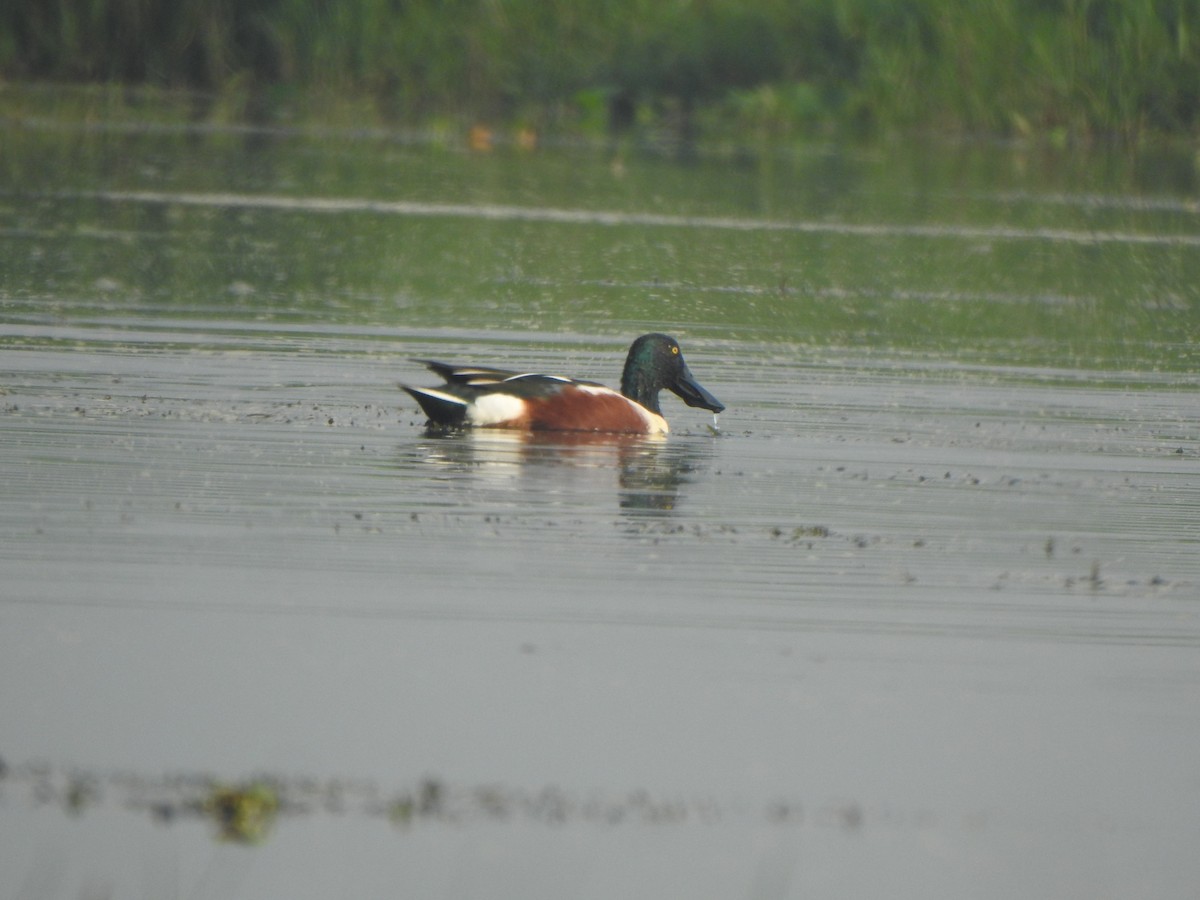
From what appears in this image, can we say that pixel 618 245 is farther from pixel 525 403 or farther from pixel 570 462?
pixel 570 462

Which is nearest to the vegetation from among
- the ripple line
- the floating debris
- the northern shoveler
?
the ripple line

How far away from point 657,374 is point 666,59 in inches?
1077

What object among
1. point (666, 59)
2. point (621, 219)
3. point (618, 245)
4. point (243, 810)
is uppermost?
point (666, 59)

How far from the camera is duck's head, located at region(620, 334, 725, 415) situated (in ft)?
36.4

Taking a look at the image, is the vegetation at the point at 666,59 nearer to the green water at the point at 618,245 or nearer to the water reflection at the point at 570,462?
the green water at the point at 618,245

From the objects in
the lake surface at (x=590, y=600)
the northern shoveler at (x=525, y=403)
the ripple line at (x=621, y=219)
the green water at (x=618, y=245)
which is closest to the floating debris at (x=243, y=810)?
the lake surface at (x=590, y=600)

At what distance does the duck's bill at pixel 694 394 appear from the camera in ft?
36.4

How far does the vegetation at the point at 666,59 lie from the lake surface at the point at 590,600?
14.5 metres

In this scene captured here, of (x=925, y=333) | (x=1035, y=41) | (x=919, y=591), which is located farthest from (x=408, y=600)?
(x=1035, y=41)

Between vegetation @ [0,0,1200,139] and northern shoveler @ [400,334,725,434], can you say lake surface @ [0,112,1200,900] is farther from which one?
vegetation @ [0,0,1200,139]

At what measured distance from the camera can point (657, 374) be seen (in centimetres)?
1114

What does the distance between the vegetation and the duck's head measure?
19.6m

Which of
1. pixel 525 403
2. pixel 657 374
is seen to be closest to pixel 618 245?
pixel 657 374

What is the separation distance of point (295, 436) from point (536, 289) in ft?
21.6
